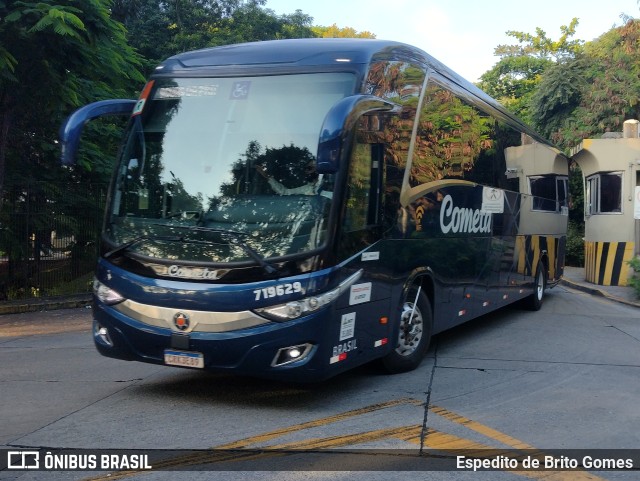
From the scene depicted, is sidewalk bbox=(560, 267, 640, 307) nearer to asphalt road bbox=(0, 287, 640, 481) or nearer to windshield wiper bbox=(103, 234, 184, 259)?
asphalt road bbox=(0, 287, 640, 481)

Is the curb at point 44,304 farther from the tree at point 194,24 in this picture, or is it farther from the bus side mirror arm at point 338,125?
the bus side mirror arm at point 338,125

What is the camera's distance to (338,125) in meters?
5.79

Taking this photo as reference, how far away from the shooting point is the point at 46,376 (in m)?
8.11

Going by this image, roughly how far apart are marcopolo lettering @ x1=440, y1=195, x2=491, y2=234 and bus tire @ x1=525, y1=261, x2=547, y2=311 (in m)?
4.04

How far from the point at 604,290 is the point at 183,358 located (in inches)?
601

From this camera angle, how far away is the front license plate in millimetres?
6293

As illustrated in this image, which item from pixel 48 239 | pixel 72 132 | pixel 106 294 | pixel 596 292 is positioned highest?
pixel 72 132

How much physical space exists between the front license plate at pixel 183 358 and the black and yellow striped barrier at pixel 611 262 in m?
16.6

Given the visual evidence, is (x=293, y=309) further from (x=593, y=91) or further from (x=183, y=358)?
(x=593, y=91)

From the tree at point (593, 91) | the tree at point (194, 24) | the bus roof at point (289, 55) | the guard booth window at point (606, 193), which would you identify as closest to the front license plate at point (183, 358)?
the bus roof at point (289, 55)

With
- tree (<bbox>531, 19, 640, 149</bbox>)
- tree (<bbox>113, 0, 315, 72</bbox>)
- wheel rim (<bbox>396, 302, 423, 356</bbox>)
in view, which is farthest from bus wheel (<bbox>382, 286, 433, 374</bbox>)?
tree (<bbox>531, 19, 640, 149</bbox>)

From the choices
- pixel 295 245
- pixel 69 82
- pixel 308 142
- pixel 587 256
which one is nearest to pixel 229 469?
pixel 295 245

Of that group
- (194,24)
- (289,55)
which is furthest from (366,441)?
(194,24)

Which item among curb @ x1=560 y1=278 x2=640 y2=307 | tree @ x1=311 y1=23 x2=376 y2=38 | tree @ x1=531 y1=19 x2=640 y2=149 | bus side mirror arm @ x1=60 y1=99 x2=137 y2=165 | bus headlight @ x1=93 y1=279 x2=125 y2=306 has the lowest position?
curb @ x1=560 y1=278 x2=640 y2=307
